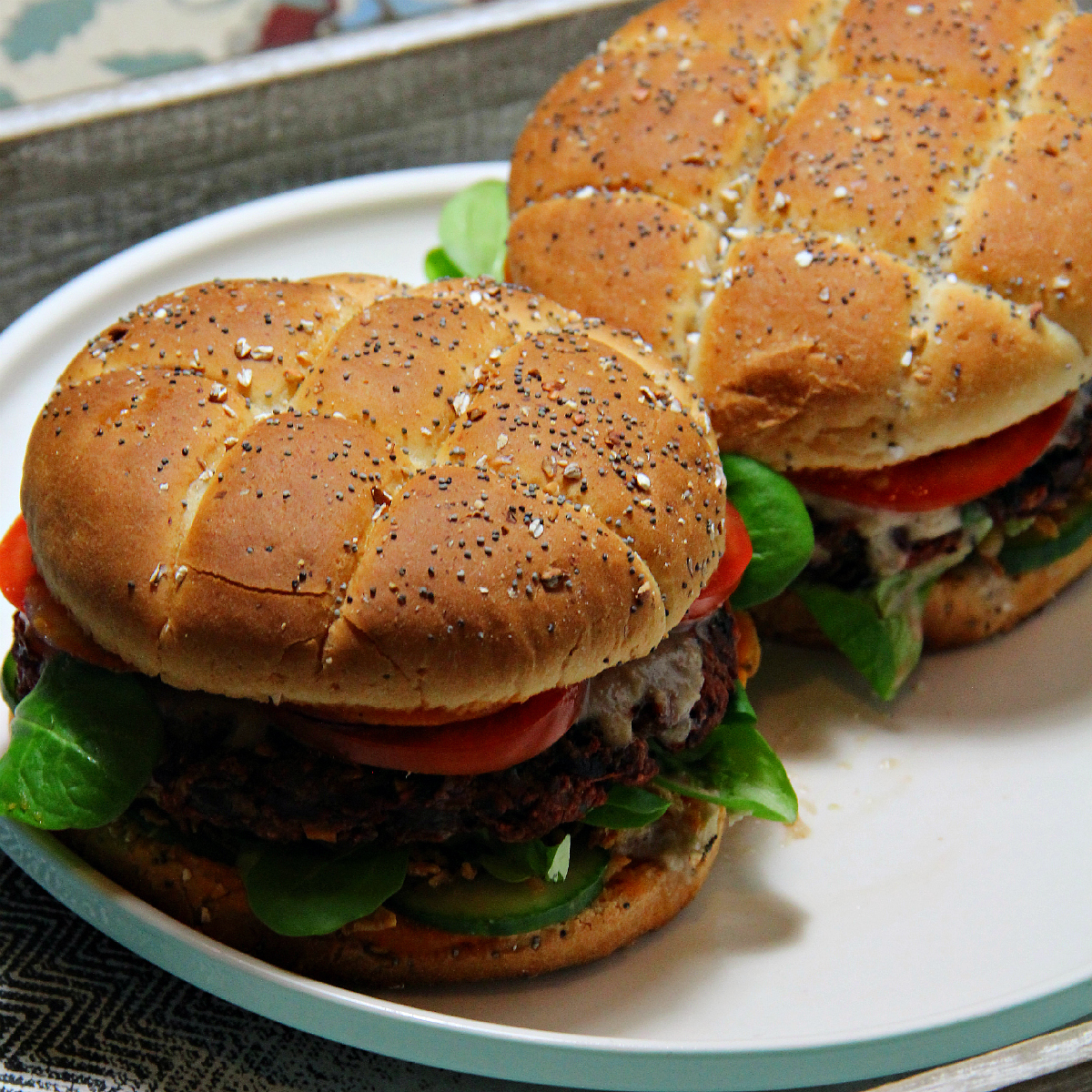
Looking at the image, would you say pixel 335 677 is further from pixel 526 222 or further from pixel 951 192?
pixel 951 192

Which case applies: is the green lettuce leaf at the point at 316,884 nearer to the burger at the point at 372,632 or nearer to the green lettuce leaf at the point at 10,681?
the burger at the point at 372,632

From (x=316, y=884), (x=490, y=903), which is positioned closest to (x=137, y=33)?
(x=316, y=884)

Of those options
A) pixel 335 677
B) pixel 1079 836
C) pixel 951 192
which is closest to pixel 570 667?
pixel 335 677

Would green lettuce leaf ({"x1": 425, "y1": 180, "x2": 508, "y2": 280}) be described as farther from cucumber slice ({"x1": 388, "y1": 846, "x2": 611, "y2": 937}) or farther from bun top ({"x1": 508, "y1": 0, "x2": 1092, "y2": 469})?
cucumber slice ({"x1": 388, "y1": 846, "x2": 611, "y2": 937})

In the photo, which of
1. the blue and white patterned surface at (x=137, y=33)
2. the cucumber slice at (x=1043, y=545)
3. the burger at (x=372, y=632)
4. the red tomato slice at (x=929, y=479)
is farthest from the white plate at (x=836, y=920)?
the blue and white patterned surface at (x=137, y=33)

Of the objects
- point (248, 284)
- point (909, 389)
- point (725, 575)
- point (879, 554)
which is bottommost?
point (879, 554)

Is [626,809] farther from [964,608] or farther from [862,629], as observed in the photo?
[964,608]
